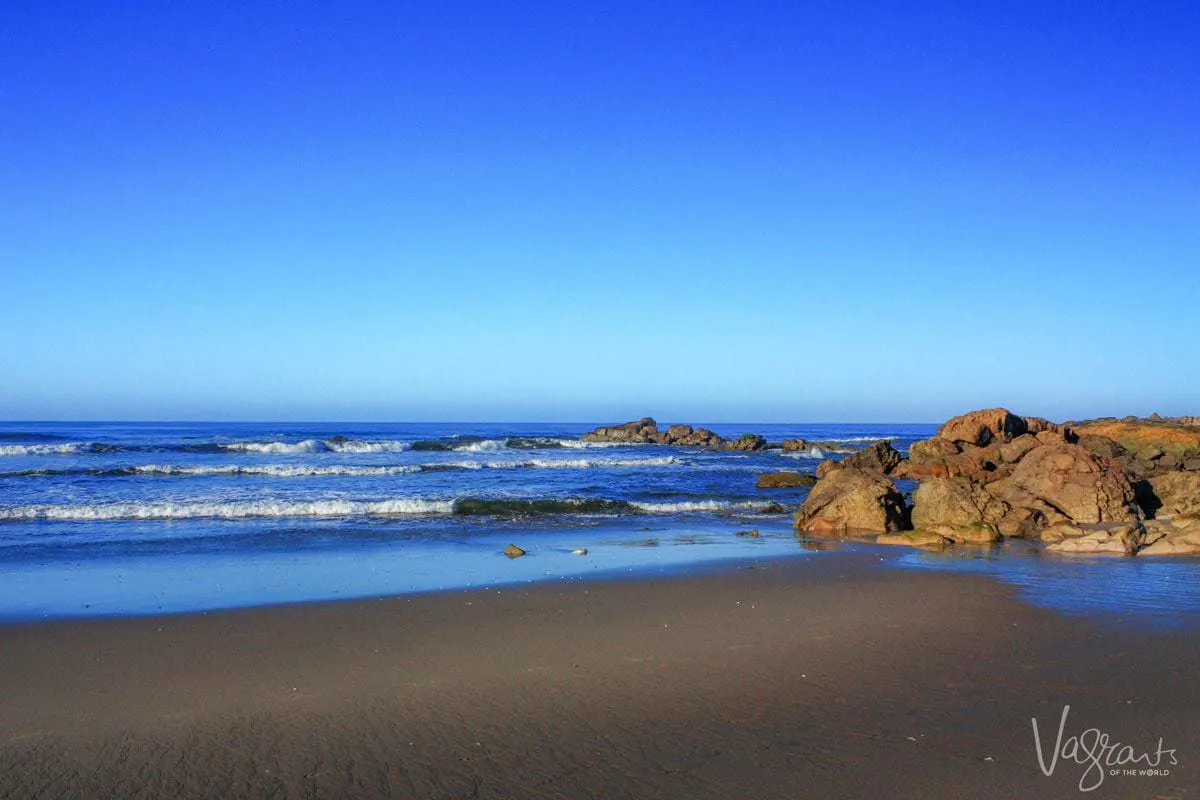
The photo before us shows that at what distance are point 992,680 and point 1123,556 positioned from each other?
7.97 metres

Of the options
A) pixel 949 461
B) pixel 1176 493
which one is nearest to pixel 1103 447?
pixel 949 461

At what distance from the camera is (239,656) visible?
7656 millimetres

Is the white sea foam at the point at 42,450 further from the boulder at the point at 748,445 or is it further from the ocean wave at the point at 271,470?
the boulder at the point at 748,445

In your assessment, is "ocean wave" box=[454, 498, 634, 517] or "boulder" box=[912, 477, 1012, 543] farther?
"ocean wave" box=[454, 498, 634, 517]

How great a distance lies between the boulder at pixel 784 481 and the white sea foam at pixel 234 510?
11245 mm

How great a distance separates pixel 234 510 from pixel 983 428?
2706 cm

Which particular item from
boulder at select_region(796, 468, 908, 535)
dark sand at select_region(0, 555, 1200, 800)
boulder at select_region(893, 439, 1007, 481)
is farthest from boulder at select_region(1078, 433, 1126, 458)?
dark sand at select_region(0, 555, 1200, 800)

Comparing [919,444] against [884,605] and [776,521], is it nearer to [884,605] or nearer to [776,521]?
[776,521]

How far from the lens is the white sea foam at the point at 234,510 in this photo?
18.8 metres

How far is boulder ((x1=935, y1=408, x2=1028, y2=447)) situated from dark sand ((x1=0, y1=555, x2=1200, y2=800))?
25.7 m

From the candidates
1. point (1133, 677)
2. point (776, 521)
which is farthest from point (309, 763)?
point (776, 521)

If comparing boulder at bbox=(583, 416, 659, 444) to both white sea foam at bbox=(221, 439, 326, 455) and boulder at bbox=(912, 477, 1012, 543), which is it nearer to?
white sea foam at bbox=(221, 439, 326, 455)

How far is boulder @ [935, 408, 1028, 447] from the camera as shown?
3378 centimetres

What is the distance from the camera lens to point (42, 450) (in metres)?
46.9
